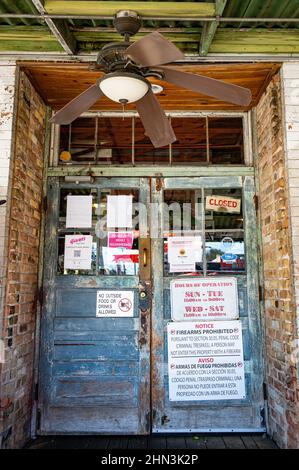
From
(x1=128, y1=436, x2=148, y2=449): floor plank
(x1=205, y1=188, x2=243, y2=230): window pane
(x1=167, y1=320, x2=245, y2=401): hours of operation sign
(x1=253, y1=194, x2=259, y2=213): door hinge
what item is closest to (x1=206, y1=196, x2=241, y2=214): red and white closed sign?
(x1=205, y1=188, x2=243, y2=230): window pane

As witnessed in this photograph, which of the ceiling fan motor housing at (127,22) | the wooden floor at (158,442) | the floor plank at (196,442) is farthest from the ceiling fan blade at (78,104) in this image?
the floor plank at (196,442)

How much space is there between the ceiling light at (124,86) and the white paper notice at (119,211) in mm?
1512

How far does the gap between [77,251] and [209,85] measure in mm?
1995

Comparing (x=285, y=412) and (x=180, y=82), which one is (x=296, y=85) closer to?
(x=180, y=82)

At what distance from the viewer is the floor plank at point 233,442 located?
310 cm

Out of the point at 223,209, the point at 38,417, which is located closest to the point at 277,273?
the point at 223,209

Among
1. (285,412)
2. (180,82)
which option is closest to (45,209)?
(180,82)

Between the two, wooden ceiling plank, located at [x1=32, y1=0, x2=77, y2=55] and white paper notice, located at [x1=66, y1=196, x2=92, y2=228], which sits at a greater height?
wooden ceiling plank, located at [x1=32, y1=0, x2=77, y2=55]

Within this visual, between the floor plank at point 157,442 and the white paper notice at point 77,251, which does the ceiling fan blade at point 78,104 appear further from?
the floor plank at point 157,442

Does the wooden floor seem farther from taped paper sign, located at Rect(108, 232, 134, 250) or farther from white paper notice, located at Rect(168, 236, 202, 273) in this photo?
taped paper sign, located at Rect(108, 232, 134, 250)

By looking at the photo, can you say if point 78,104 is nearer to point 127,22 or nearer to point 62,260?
point 127,22

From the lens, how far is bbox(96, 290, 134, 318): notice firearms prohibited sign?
136 inches

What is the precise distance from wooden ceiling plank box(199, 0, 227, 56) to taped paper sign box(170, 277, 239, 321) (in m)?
1.94
